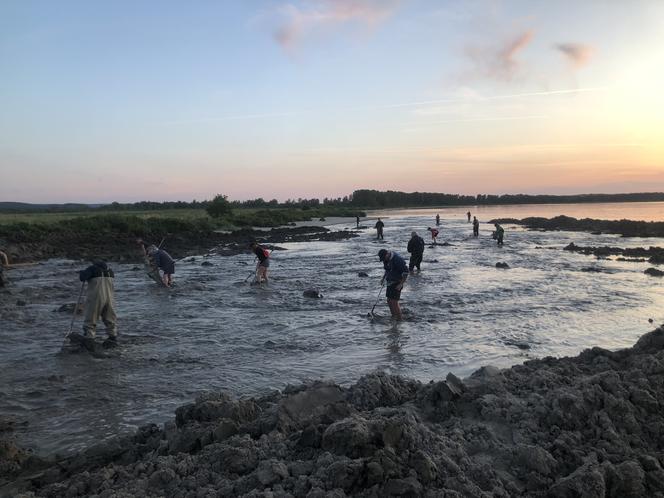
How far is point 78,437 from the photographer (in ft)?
21.0

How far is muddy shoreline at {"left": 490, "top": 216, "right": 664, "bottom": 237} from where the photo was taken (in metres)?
47.4

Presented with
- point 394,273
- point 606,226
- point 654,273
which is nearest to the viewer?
point 394,273

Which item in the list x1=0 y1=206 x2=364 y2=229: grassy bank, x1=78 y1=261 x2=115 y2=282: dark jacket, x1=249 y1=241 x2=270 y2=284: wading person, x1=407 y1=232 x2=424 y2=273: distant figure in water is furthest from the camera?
x1=0 y1=206 x2=364 y2=229: grassy bank

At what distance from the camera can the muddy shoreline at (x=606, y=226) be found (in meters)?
47.4

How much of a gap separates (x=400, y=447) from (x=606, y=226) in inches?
2374

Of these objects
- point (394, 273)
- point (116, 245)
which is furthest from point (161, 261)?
point (116, 245)

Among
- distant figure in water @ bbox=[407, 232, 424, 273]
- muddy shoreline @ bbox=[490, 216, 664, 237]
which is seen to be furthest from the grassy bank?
muddy shoreline @ bbox=[490, 216, 664, 237]

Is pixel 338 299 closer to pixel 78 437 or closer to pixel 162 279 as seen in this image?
pixel 162 279

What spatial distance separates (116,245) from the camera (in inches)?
1473

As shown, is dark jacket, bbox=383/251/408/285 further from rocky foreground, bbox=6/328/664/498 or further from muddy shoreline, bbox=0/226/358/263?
muddy shoreline, bbox=0/226/358/263

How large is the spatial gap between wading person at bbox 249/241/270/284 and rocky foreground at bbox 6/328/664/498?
12.7m

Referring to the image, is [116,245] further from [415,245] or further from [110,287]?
[110,287]

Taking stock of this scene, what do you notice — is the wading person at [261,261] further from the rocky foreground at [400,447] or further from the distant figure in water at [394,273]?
the rocky foreground at [400,447]

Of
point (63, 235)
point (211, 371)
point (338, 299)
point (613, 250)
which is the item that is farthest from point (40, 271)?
point (613, 250)
